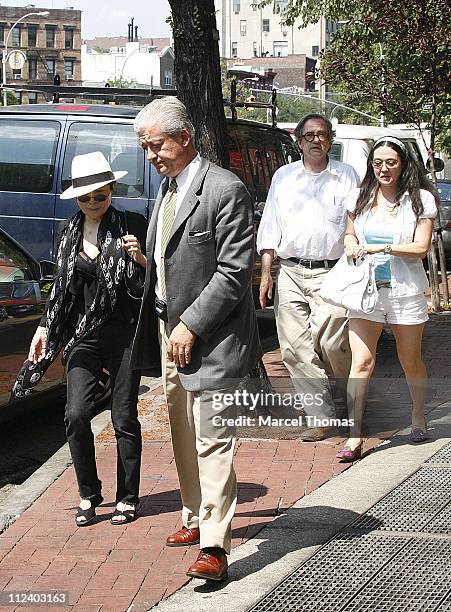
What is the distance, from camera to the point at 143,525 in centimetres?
616

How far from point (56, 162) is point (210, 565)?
6819 mm

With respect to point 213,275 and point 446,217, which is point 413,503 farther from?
point 446,217

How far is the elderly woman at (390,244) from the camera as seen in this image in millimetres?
7273

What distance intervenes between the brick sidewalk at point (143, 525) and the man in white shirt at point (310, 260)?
0.44m

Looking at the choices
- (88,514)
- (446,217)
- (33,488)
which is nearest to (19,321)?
(33,488)

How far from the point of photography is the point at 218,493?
5238mm

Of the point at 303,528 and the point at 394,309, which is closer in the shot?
the point at 303,528

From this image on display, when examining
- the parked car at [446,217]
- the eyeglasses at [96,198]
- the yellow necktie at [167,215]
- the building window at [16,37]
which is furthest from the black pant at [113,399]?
the building window at [16,37]

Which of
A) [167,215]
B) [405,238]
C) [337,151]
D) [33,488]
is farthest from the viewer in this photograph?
[337,151]

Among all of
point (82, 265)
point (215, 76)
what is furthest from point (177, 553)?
point (215, 76)

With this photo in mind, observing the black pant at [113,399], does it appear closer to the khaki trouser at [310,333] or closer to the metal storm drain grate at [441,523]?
the metal storm drain grate at [441,523]

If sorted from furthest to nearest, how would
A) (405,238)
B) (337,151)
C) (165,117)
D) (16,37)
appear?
(16,37)
(337,151)
(405,238)
(165,117)

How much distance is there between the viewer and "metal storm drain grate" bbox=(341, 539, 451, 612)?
4.95m

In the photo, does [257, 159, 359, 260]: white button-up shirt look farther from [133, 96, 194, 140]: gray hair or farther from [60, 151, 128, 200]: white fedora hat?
[133, 96, 194, 140]: gray hair
